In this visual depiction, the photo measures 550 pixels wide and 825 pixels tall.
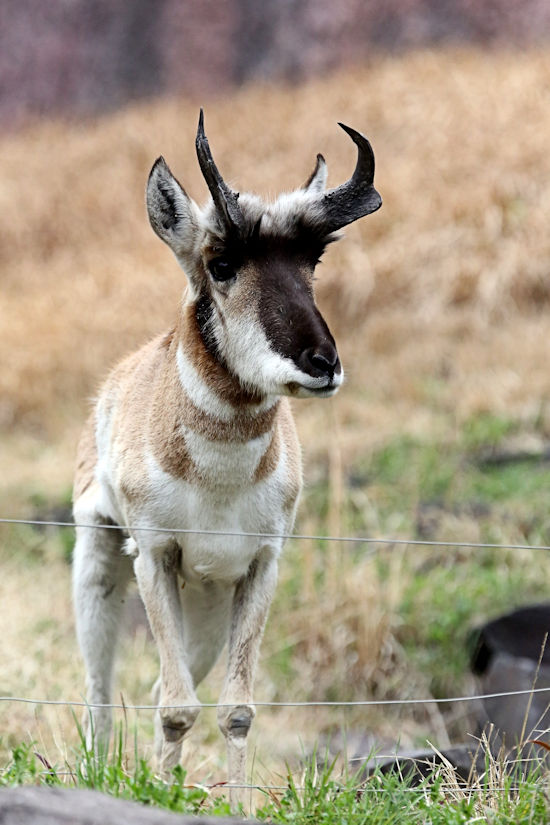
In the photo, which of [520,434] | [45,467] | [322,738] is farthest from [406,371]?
[322,738]

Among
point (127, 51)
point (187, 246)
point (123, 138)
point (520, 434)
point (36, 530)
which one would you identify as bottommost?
Answer: point (36, 530)

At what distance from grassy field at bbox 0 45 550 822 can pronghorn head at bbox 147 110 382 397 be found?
145cm

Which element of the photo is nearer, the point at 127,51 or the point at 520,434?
the point at 520,434

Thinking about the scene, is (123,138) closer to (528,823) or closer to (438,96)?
(438,96)

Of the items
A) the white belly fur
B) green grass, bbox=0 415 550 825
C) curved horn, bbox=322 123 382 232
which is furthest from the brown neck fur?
green grass, bbox=0 415 550 825

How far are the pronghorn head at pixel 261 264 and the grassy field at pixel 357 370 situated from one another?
1455mm

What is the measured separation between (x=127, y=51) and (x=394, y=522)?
11.7 m

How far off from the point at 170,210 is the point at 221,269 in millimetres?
320

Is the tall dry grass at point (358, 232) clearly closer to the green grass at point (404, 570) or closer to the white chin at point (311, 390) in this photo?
the green grass at point (404, 570)

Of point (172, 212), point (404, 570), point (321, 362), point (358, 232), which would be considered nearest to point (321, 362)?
point (321, 362)

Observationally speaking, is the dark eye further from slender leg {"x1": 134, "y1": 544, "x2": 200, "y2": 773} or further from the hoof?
the hoof

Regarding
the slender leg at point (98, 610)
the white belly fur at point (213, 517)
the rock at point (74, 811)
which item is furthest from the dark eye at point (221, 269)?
the rock at point (74, 811)

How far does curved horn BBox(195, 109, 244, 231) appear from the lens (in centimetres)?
379

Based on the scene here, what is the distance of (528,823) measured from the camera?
3.40 metres
